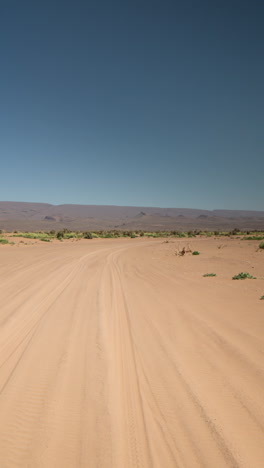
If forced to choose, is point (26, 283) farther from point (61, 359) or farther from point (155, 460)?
point (155, 460)

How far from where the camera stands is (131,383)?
3027 millimetres

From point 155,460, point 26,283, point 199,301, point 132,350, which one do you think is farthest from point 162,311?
point 26,283

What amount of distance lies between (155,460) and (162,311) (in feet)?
12.1

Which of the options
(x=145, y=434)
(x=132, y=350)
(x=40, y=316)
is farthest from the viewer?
(x=40, y=316)

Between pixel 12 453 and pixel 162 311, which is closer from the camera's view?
pixel 12 453

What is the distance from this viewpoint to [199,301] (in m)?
6.38

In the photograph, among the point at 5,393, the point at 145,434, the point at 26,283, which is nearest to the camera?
the point at 145,434

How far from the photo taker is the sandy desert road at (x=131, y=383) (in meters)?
2.11

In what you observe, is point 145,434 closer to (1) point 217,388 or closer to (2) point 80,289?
(1) point 217,388

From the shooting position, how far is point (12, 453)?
2090 mm

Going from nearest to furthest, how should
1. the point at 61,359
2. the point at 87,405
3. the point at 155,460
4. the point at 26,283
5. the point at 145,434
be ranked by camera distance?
the point at 155,460 < the point at 145,434 < the point at 87,405 < the point at 61,359 < the point at 26,283

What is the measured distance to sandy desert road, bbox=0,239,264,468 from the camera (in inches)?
83.2

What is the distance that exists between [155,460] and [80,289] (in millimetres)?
5773

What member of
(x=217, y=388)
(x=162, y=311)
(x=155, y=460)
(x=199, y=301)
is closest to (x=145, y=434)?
(x=155, y=460)
